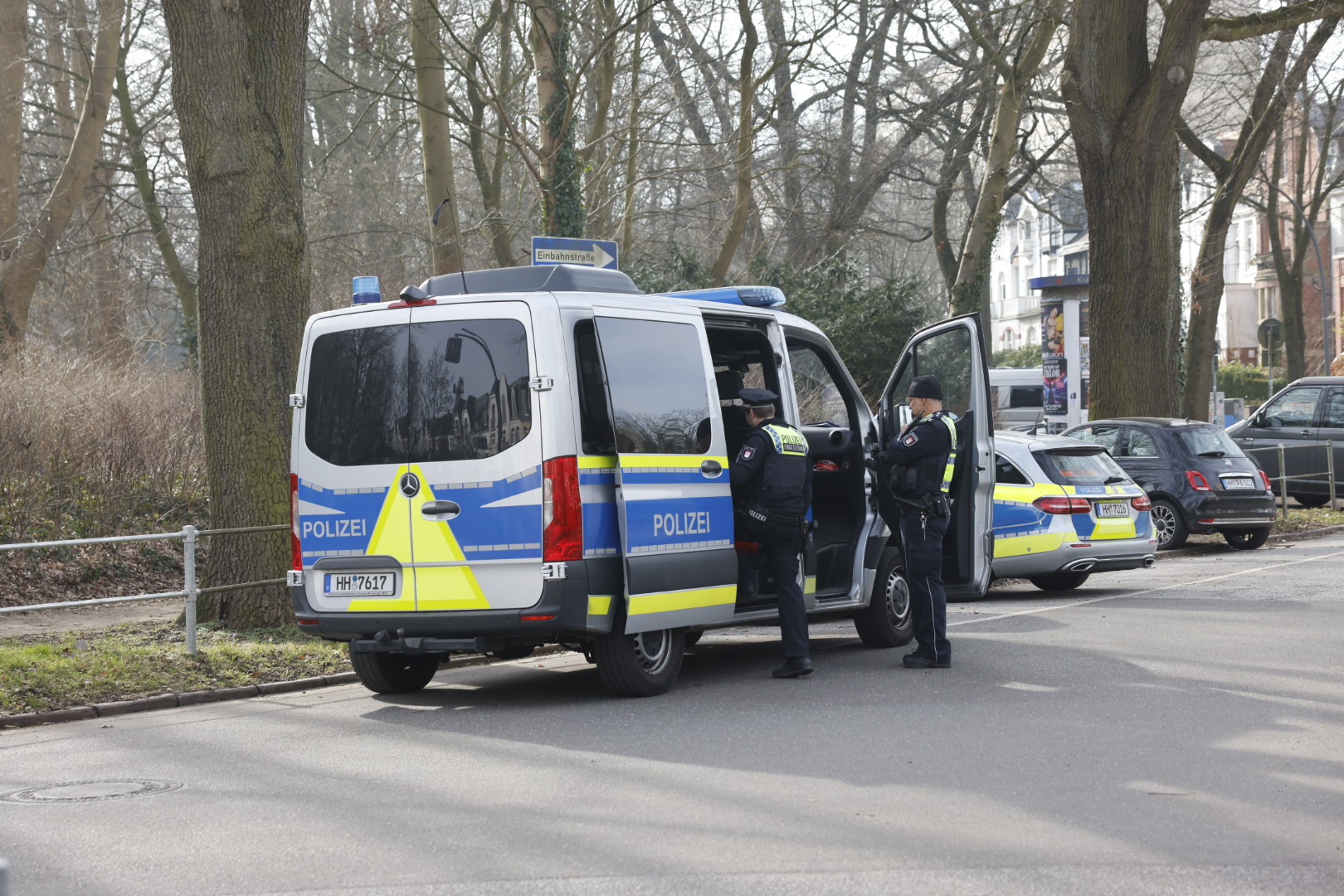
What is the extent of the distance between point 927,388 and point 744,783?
4.10 metres

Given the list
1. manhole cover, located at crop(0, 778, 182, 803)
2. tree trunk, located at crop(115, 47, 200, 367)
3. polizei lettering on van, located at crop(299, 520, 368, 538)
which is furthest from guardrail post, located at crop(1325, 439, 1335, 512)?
manhole cover, located at crop(0, 778, 182, 803)

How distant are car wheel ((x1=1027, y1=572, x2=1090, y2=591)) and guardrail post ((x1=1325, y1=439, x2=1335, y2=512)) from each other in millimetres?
9830

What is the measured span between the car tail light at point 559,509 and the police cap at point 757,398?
5.28 ft

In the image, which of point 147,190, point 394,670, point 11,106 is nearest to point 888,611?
point 394,670

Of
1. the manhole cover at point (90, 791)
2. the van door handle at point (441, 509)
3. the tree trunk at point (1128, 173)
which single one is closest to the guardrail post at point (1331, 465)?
the tree trunk at point (1128, 173)

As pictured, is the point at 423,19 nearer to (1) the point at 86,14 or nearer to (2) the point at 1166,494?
(1) the point at 86,14

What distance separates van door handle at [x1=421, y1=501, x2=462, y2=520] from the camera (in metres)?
8.15

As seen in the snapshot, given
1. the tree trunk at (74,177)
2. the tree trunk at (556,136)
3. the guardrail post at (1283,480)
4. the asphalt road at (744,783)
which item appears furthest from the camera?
the guardrail post at (1283,480)

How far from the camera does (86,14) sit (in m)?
22.8

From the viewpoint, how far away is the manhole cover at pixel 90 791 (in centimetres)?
638

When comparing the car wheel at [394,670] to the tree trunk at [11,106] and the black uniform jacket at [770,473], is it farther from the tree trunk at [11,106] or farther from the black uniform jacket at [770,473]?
the tree trunk at [11,106]

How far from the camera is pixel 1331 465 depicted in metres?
23.2

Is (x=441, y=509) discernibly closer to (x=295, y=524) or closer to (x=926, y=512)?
(x=295, y=524)

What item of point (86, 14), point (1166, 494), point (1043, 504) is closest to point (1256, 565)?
point (1166, 494)
